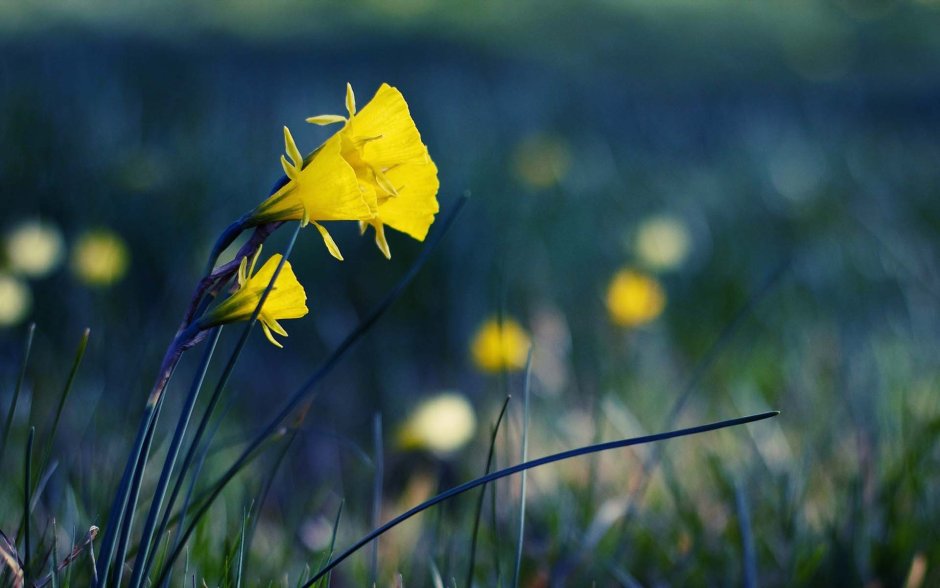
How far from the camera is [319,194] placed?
74cm

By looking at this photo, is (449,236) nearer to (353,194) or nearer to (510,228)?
(510,228)

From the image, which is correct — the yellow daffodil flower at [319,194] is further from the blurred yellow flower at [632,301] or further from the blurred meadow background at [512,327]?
the blurred yellow flower at [632,301]

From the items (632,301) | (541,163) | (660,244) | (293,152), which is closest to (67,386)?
(293,152)

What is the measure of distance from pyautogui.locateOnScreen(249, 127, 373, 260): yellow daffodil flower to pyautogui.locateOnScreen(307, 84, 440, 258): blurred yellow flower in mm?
12

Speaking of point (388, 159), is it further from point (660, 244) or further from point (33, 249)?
point (660, 244)

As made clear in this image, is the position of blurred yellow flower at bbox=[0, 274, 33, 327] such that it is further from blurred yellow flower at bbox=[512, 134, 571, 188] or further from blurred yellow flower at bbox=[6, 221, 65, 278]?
blurred yellow flower at bbox=[512, 134, 571, 188]

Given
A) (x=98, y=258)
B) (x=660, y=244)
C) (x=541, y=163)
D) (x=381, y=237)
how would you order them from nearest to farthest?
(x=381, y=237)
(x=98, y=258)
(x=660, y=244)
(x=541, y=163)

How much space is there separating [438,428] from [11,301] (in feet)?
2.82

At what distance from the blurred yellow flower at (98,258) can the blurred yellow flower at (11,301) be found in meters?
0.14

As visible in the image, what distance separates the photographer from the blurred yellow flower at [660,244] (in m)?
2.48

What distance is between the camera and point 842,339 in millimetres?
2232

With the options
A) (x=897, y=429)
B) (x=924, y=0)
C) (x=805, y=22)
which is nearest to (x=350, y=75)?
(x=897, y=429)

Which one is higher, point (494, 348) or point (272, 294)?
point (272, 294)

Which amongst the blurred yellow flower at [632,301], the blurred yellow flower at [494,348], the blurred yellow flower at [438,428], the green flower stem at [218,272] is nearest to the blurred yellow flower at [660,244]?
the blurred yellow flower at [632,301]
